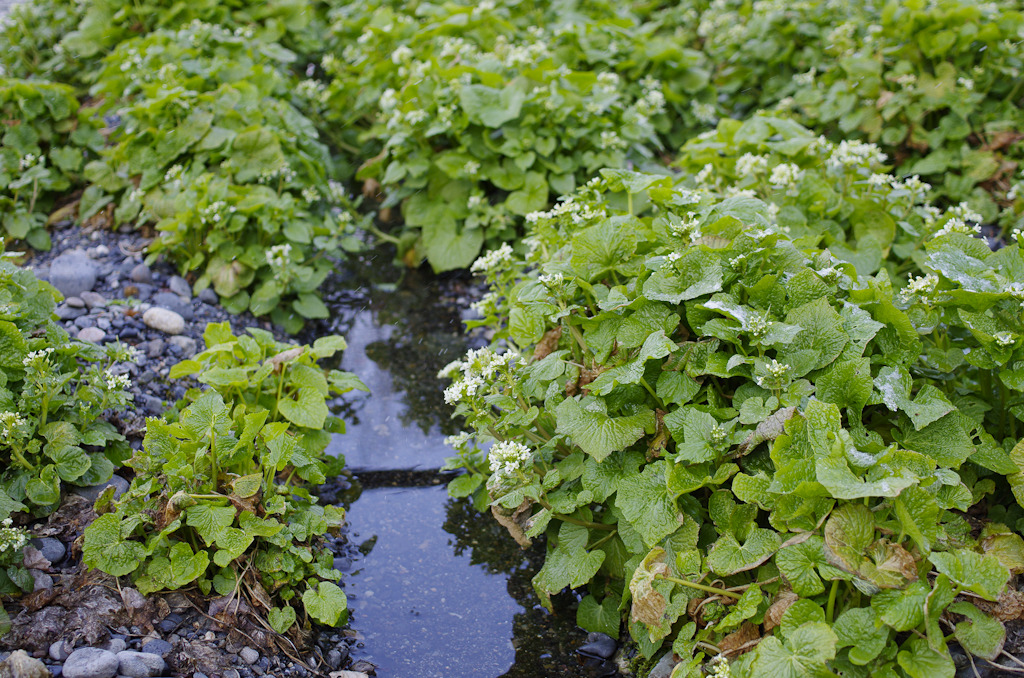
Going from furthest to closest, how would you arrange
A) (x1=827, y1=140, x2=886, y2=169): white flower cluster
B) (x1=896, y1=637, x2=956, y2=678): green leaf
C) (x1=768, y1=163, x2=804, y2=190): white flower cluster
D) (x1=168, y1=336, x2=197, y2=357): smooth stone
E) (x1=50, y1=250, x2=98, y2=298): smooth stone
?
1. (x1=50, y1=250, x2=98, y2=298): smooth stone
2. (x1=168, y1=336, x2=197, y2=357): smooth stone
3. (x1=827, y1=140, x2=886, y2=169): white flower cluster
4. (x1=768, y1=163, x2=804, y2=190): white flower cluster
5. (x1=896, y1=637, x2=956, y2=678): green leaf

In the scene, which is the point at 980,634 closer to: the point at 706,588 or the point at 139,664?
the point at 706,588

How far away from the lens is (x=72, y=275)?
346 centimetres

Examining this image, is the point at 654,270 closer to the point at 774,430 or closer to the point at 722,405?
the point at 722,405

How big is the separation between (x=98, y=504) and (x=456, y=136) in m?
2.61

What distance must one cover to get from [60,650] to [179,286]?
6.76ft

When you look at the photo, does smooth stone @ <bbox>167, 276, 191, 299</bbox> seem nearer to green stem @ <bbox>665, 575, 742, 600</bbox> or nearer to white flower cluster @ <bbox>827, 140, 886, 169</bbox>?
green stem @ <bbox>665, 575, 742, 600</bbox>

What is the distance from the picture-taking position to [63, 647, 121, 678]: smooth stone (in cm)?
195

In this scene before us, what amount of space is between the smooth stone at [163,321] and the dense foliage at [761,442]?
1.49 metres

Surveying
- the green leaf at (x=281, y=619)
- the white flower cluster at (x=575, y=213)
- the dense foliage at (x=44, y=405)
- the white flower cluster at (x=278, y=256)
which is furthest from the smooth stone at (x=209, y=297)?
the green leaf at (x=281, y=619)

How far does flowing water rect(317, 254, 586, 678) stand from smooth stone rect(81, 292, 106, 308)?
3.51 ft

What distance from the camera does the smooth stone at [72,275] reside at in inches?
134

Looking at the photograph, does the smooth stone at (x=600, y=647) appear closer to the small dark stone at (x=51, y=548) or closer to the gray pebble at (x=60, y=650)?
the gray pebble at (x=60, y=650)

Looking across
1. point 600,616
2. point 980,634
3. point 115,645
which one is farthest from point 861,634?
point 115,645

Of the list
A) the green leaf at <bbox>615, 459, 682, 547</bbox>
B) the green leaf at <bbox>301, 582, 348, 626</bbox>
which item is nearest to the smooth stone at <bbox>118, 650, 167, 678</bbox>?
the green leaf at <bbox>301, 582, 348, 626</bbox>
